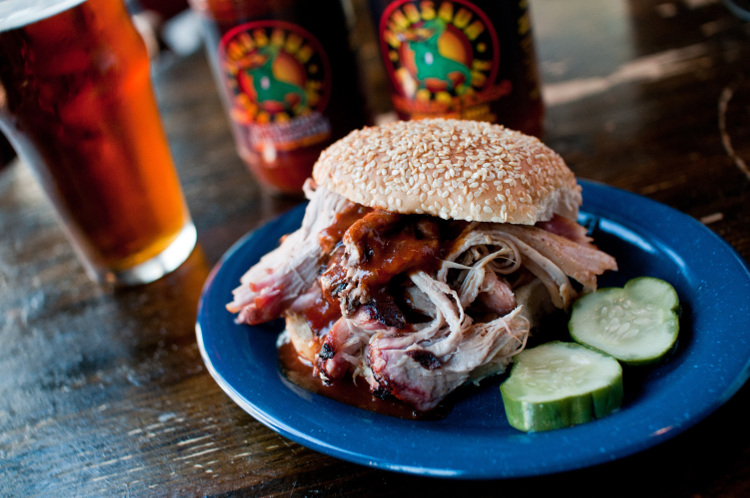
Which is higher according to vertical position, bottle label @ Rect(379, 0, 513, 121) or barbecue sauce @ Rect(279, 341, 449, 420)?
bottle label @ Rect(379, 0, 513, 121)

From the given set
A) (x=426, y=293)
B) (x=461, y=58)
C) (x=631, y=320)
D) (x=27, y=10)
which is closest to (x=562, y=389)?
(x=631, y=320)

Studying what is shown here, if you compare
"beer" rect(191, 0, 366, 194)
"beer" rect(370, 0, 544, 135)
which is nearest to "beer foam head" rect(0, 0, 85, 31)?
"beer" rect(191, 0, 366, 194)

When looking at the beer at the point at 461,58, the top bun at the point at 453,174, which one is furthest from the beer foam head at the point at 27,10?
the beer at the point at 461,58

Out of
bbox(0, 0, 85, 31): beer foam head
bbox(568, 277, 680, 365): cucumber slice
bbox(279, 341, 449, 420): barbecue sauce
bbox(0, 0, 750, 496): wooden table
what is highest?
bbox(0, 0, 85, 31): beer foam head

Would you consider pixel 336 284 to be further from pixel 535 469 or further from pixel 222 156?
pixel 222 156

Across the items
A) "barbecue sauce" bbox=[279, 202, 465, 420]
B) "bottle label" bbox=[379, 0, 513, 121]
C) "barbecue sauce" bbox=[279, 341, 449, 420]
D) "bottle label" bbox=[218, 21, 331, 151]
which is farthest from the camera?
"bottle label" bbox=[218, 21, 331, 151]

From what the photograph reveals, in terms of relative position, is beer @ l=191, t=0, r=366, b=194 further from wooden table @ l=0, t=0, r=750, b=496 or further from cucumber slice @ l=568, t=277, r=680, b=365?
cucumber slice @ l=568, t=277, r=680, b=365

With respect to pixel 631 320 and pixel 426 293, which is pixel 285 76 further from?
pixel 631 320
